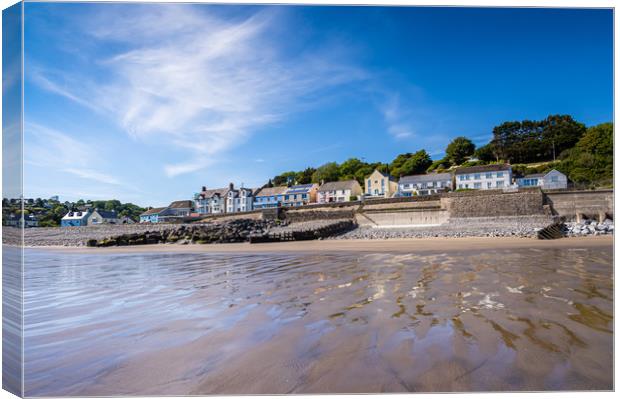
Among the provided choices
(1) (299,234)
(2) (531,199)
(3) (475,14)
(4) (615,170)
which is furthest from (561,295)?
(2) (531,199)

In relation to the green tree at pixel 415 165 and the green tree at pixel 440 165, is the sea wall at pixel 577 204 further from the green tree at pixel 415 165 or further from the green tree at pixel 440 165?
the green tree at pixel 440 165

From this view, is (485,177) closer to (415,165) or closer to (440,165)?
(415,165)

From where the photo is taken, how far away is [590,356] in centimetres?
172

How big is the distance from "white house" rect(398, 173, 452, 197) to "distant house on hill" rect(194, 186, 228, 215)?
25994mm

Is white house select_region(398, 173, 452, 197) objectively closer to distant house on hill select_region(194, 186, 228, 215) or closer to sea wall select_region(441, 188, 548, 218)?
sea wall select_region(441, 188, 548, 218)

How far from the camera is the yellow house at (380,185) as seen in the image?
42812mm

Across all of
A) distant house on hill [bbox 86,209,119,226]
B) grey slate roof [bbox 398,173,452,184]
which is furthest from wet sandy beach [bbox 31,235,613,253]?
grey slate roof [bbox 398,173,452,184]

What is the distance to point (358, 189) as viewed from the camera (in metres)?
45.4

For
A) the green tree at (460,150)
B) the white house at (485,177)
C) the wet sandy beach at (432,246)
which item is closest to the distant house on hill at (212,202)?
the white house at (485,177)

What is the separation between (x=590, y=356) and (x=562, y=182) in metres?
28.8

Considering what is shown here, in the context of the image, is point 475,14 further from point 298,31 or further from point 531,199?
point 531,199

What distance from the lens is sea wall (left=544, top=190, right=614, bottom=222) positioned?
18.9 metres

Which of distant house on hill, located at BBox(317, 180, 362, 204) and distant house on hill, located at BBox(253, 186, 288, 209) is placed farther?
distant house on hill, located at BBox(253, 186, 288, 209)

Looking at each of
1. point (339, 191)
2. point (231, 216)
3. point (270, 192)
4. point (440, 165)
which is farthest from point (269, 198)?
point (440, 165)
